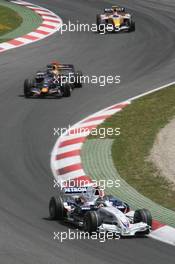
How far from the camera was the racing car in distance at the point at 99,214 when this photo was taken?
1925cm

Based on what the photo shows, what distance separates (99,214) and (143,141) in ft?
23.9

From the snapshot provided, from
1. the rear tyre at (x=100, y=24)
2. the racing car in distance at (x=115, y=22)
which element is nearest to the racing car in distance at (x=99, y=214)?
the racing car in distance at (x=115, y=22)

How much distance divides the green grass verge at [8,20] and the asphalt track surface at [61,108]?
219 cm

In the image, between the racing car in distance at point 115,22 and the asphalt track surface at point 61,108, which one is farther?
the racing car in distance at point 115,22

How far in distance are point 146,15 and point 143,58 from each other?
9341mm

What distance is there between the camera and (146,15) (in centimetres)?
4750

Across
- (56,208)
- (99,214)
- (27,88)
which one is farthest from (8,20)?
(99,214)

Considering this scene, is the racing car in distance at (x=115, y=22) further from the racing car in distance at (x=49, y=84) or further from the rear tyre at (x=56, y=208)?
the rear tyre at (x=56, y=208)

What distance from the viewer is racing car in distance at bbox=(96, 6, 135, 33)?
4341 cm

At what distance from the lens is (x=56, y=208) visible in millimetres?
20438

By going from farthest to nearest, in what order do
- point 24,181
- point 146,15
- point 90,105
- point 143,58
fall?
point 146,15 < point 143,58 < point 90,105 < point 24,181

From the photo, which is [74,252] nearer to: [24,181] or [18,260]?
[18,260]

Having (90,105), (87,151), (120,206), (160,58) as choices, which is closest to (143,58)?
(160,58)

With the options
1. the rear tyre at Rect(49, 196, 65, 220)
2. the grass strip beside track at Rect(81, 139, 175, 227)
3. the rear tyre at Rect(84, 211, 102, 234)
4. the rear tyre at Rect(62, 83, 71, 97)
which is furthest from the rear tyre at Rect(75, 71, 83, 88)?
the rear tyre at Rect(84, 211, 102, 234)
